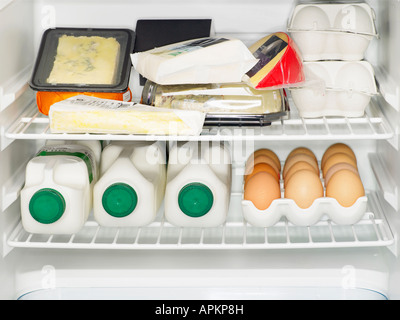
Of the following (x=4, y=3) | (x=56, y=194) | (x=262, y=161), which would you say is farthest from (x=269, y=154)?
(x=4, y=3)

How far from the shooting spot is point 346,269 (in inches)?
58.4

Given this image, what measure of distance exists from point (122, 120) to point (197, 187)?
243mm

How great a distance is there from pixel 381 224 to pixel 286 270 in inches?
11.5

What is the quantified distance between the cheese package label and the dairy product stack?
0.12 feet

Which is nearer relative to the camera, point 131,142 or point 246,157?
point 131,142

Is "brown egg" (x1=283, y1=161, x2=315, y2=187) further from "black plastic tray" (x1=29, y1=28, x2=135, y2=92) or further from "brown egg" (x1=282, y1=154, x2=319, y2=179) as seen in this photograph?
"black plastic tray" (x1=29, y1=28, x2=135, y2=92)

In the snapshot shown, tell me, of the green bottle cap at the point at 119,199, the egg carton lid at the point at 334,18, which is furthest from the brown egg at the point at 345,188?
the green bottle cap at the point at 119,199

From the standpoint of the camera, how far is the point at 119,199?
1400mm

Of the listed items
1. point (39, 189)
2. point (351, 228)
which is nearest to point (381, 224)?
point (351, 228)

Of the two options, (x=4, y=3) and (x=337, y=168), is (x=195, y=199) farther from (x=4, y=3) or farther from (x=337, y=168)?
(x=4, y=3)

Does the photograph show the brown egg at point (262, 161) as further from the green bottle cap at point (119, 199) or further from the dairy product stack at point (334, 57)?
the green bottle cap at point (119, 199)

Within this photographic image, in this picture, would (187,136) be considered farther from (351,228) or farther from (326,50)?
(351,228)

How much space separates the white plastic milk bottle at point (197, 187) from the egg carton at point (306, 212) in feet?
0.25

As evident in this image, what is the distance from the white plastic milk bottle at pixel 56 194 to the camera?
54.7 inches
